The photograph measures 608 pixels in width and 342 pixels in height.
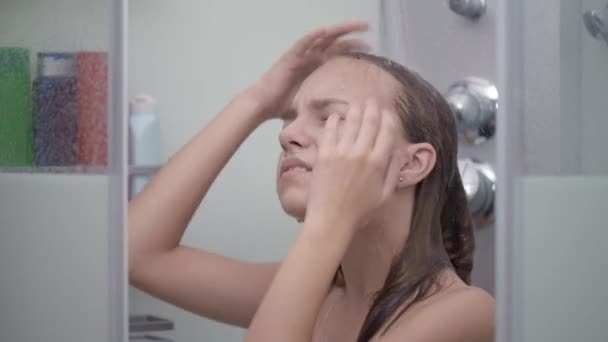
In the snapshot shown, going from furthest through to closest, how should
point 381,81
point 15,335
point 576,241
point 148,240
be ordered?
point 148,240 < point 381,81 < point 15,335 < point 576,241

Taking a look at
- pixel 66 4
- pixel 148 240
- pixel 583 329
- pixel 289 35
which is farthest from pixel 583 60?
pixel 289 35

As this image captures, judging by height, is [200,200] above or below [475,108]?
below

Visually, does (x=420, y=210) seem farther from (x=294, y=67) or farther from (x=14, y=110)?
(x=14, y=110)

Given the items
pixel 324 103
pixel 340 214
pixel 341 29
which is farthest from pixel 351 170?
pixel 341 29

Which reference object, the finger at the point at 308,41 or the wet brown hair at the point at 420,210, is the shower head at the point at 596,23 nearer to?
the wet brown hair at the point at 420,210

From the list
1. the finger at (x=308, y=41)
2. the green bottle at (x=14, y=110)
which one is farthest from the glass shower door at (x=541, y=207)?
the finger at (x=308, y=41)

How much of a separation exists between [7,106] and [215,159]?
0.45 meters

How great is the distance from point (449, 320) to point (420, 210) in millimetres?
145

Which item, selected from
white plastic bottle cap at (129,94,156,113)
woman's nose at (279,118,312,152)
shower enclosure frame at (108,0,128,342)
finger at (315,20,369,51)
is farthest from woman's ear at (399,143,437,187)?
white plastic bottle cap at (129,94,156,113)

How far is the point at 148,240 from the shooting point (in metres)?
1.29

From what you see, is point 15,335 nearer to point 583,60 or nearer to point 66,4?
point 66,4

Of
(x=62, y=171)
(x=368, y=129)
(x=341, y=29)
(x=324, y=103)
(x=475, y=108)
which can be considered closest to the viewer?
(x=62, y=171)

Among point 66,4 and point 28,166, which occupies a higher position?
point 66,4

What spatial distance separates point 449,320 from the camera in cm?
107
